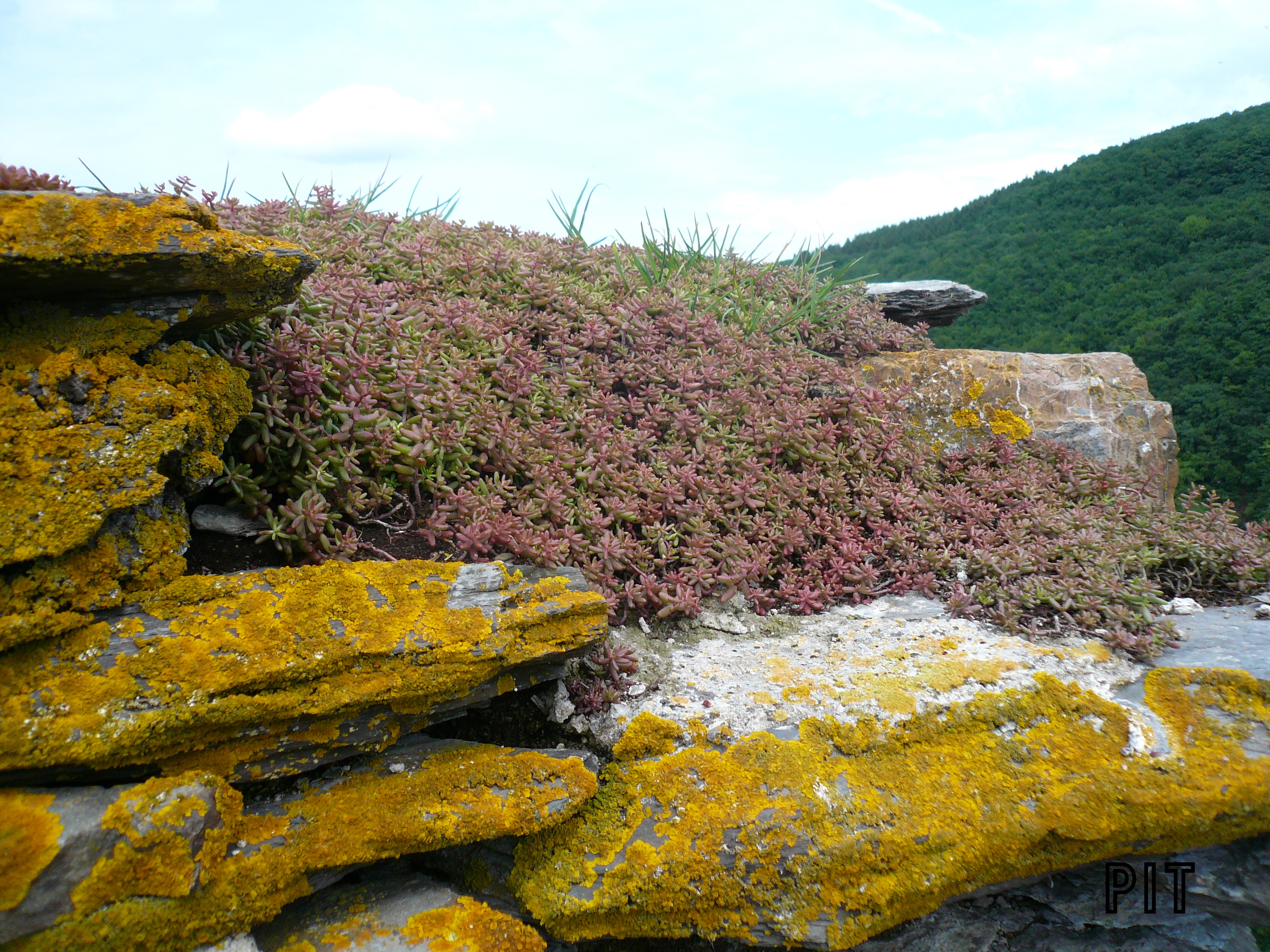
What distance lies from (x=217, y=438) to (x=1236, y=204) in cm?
1663

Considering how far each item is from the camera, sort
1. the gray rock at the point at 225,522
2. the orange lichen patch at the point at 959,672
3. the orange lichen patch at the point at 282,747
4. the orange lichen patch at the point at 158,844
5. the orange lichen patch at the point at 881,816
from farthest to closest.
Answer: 1. the orange lichen patch at the point at 959,672
2. the gray rock at the point at 225,522
3. the orange lichen patch at the point at 881,816
4. the orange lichen patch at the point at 282,747
5. the orange lichen patch at the point at 158,844

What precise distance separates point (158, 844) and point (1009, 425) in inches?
267

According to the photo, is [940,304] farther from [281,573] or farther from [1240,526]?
[281,573]

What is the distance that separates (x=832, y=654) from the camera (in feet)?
12.3

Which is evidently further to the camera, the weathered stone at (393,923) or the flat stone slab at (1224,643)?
the flat stone slab at (1224,643)

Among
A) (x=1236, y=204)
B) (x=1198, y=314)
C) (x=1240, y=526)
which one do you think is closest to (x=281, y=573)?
(x=1240, y=526)

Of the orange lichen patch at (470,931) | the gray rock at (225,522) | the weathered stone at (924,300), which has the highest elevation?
the weathered stone at (924,300)

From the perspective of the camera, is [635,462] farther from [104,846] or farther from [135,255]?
[104,846]

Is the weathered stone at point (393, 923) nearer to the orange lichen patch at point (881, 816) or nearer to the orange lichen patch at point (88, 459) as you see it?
the orange lichen patch at point (881, 816)

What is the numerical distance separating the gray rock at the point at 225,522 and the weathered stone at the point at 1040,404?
5215mm

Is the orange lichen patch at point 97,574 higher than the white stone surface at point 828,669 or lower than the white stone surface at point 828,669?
higher

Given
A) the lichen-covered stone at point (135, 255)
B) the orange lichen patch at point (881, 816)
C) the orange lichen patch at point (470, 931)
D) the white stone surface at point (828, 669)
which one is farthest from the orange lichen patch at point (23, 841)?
the white stone surface at point (828, 669)

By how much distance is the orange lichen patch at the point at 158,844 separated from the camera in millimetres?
2203

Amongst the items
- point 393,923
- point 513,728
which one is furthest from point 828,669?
point 393,923
